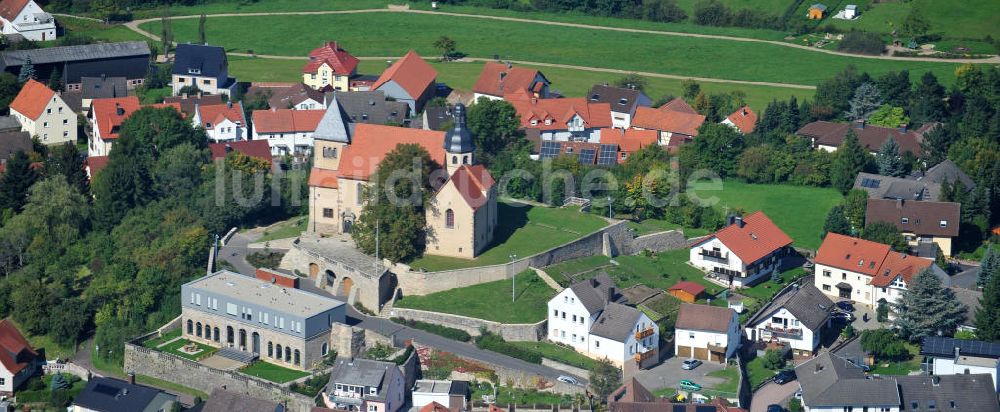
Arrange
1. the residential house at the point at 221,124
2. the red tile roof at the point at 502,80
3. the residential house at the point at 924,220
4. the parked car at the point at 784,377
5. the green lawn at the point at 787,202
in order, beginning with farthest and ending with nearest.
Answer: the red tile roof at the point at 502,80 → the residential house at the point at 221,124 → the green lawn at the point at 787,202 → the residential house at the point at 924,220 → the parked car at the point at 784,377

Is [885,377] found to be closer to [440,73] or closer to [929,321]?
[929,321]

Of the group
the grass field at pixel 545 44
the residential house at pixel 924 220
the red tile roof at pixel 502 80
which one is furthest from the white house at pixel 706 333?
the grass field at pixel 545 44

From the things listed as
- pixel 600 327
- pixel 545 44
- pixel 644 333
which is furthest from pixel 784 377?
pixel 545 44

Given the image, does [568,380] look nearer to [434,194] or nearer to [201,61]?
[434,194]

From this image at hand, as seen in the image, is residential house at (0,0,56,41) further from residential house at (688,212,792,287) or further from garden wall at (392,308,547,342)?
residential house at (688,212,792,287)

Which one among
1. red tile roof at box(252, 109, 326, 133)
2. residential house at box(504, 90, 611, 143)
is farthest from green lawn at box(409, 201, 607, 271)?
red tile roof at box(252, 109, 326, 133)

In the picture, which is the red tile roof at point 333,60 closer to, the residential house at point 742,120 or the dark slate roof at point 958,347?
the residential house at point 742,120

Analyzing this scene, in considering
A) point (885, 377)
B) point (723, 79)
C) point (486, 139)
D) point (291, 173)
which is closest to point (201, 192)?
point (291, 173)
